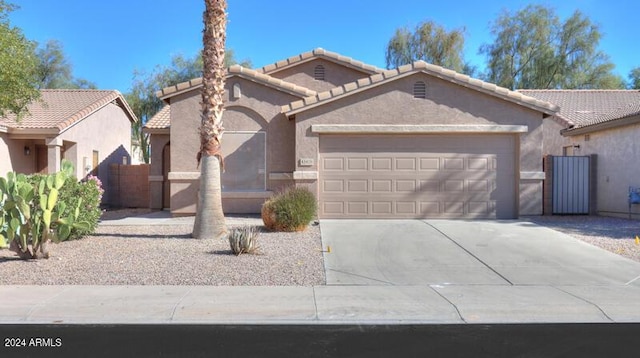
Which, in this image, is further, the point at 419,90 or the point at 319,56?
the point at 319,56

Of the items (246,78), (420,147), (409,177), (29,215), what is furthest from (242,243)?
(246,78)

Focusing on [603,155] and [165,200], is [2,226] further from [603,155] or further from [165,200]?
[603,155]

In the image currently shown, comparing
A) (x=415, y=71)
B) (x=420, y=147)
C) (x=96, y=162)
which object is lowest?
(x=96, y=162)

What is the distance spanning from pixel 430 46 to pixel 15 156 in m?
25.7

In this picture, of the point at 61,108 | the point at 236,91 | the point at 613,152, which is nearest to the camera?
the point at 236,91

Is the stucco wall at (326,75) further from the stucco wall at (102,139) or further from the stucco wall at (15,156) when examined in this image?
the stucco wall at (15,156)

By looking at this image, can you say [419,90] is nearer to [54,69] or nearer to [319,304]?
[319,304]

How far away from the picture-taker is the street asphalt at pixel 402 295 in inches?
261

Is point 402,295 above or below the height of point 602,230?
below

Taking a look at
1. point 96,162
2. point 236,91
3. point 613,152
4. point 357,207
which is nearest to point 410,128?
point 357,207

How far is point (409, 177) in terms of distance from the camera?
14.9 metres

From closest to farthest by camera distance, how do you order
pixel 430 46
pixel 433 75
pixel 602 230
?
pixel 602 230 → pixel 433 75 → pixel 430 46

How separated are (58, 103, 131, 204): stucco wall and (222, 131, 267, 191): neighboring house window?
323 inches

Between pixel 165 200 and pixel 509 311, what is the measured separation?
14.4 m
